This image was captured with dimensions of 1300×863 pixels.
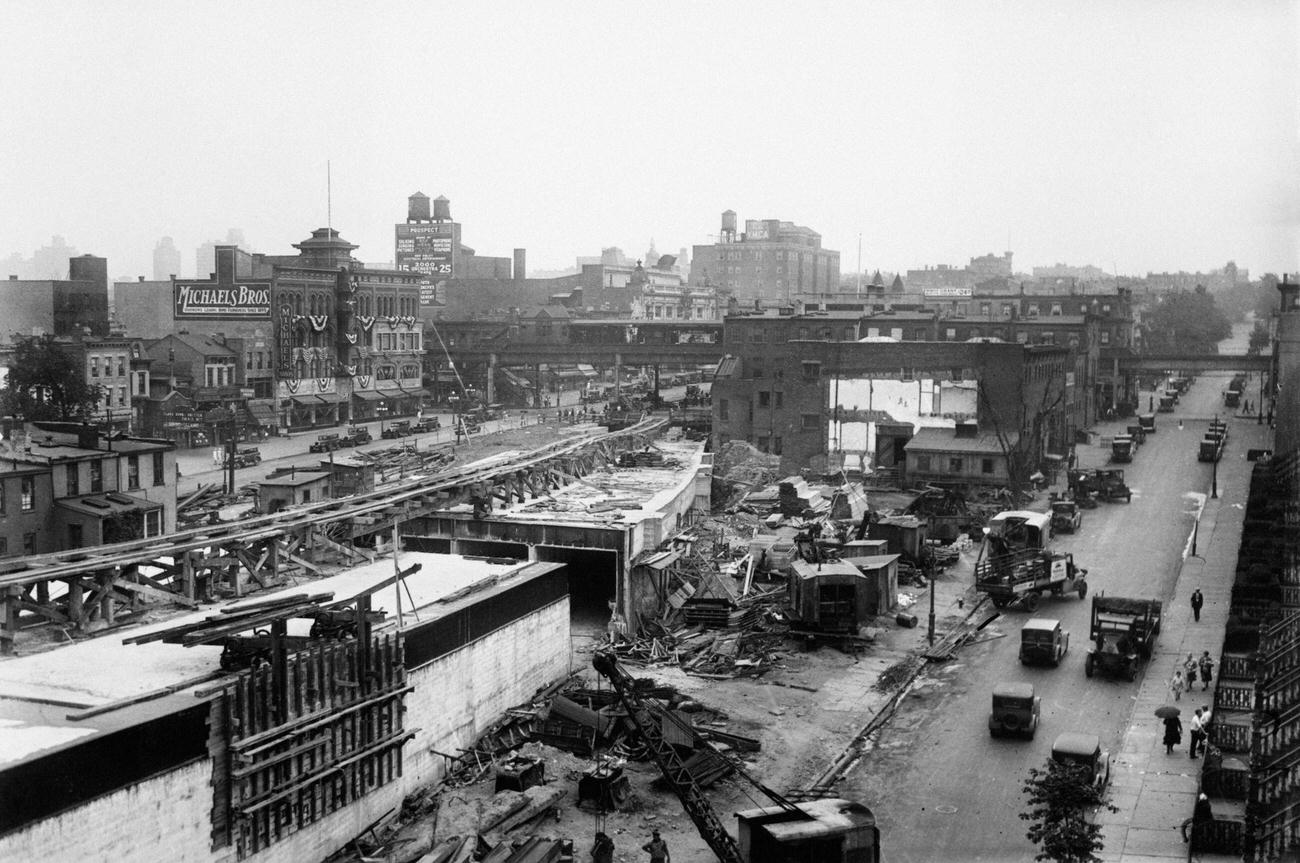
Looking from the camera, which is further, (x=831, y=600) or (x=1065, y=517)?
(x=1065, y=517)

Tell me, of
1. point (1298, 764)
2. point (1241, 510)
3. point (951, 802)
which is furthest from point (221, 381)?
point (1298, 764)

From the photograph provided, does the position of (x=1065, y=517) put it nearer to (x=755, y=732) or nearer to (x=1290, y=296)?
(x=755, y=732)

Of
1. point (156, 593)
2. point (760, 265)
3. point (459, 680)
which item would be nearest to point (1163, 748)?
point (459, 680)

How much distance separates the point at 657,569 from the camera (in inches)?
1444

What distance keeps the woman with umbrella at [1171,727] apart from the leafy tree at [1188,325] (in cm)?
11239

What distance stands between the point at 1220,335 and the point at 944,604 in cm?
11642

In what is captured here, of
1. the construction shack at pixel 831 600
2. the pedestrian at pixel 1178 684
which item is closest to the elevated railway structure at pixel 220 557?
the construction shack at pixel 831 600

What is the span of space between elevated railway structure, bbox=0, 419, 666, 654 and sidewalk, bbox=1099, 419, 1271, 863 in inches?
663

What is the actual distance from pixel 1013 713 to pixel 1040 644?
5.76 meters

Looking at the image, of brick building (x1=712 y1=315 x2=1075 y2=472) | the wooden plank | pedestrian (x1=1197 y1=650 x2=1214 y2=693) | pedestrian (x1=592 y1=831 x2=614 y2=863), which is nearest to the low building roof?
brick building (x1=712 y1=315 x2=1075 y2=472)

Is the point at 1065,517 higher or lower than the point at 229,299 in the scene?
lower

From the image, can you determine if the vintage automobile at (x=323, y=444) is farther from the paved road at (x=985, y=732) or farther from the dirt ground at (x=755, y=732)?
the paved road at (x=985, y=732)

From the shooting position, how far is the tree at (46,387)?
60312 mm

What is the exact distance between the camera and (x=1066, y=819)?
20.1 metres
